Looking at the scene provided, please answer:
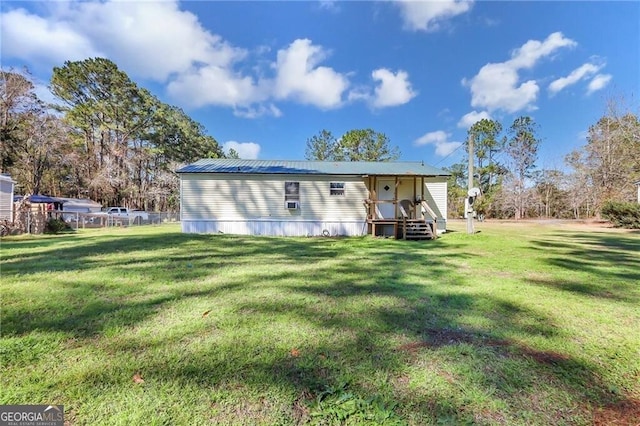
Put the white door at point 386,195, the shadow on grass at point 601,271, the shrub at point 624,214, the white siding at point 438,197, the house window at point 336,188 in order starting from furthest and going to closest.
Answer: the shrub at point 624,214 → the white siding at point 438,197 → the white door at point 386,195 → the house window at point 336,188 → the shadow on grass at point 601,271

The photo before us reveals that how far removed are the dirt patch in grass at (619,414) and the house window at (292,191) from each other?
11.8 metres

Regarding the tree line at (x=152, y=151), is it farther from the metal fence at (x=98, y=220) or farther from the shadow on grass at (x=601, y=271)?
the shadow on grass at (x=601, y=271)

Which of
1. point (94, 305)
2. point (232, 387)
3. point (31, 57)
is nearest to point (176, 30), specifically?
point (94, 305)

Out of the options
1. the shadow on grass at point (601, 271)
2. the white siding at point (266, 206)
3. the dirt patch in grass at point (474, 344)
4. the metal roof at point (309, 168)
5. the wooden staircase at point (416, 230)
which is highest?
the metal roof at point (309, 168)

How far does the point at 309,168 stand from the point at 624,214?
18288 mm

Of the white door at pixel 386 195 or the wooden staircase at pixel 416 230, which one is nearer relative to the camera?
the wooden staircase at pixel 416 230

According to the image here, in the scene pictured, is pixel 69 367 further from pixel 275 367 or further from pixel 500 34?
pixel 500 34

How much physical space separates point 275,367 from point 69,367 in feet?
5.01

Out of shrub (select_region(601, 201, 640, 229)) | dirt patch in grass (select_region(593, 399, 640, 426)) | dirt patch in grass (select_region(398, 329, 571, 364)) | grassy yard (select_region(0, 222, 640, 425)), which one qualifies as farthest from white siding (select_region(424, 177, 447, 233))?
Result: dirt patch in grass (select_region(593, 399, 640, 426))

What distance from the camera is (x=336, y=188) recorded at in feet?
43.2

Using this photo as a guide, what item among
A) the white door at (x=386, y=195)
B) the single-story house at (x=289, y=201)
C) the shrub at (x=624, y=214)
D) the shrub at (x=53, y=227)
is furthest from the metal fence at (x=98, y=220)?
the shrub at (x=624, y=214)

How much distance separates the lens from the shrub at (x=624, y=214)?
15578mm

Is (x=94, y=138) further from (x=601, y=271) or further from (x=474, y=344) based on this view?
(x=601, y=271)

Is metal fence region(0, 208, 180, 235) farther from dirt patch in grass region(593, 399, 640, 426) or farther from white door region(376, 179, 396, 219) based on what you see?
dirt patch in grass region(593, 399, 640, 426)
